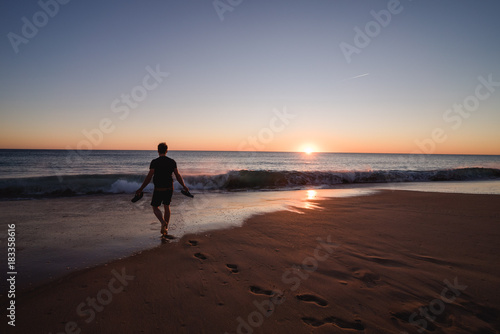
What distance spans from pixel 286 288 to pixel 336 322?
840 millimetres

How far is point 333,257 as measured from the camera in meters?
4.58

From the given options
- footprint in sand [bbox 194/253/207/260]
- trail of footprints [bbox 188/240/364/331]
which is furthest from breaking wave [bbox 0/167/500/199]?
trail of footprints [bbox 188/240/364/331]

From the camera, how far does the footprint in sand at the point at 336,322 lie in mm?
2723

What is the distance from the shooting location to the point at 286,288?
349 centimetres

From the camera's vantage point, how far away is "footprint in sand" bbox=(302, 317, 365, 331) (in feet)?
8.93

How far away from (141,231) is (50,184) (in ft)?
45.8

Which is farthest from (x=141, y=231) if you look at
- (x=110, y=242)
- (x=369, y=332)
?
(x=369, y=332)

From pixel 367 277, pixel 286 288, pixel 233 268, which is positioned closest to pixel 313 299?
pixel 286 288

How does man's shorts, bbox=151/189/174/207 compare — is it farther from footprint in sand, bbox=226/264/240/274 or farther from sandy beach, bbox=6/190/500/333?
footprint in sand, bbox=226/264/240/274

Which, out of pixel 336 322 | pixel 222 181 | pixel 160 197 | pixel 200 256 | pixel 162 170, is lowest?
pixel 222 181

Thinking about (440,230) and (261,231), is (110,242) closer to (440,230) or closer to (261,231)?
(261,231)

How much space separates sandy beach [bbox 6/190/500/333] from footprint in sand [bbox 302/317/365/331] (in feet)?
0.04

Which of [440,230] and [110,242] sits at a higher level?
[440,230]

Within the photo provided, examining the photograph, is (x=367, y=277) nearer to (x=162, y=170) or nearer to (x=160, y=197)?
(x=160, y=197)
